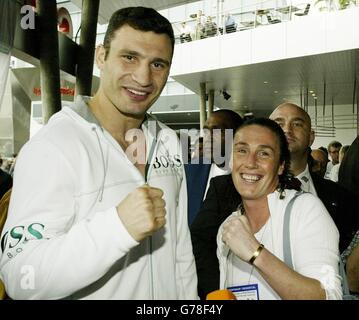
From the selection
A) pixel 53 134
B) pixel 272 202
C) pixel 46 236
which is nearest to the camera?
pixel 46 236

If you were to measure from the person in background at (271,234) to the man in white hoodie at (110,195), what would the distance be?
21 cm

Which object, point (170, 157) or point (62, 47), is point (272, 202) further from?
point (62, 47)

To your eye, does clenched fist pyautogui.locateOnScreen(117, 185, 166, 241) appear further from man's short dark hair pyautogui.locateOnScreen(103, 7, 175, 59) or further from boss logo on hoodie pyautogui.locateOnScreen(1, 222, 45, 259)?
man's short dark hair pyautogui.locateOnScreen(103, 7, 175, 59)

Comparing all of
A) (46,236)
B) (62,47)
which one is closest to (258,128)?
(46,236)

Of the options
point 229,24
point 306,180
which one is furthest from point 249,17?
point 306,180

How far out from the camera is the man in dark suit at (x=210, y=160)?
243 cm

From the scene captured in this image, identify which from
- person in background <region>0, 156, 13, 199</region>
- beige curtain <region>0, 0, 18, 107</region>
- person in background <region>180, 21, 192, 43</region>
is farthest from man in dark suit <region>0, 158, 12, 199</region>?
person in background <region>180, 21, 192, 43</region>

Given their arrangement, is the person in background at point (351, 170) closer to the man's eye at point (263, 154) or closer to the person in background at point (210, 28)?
the man's eye at point (263, 154)

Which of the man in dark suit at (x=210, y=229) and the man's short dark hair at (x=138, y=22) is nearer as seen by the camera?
the man's short dark hair at (x=138, y=22)

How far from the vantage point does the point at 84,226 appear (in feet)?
3.05

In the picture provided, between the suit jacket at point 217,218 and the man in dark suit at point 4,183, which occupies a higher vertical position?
the man in dark suit at point 4,183

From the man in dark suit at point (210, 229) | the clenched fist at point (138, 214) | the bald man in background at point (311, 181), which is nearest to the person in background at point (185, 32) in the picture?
the bald man in background at point (311, 181)
